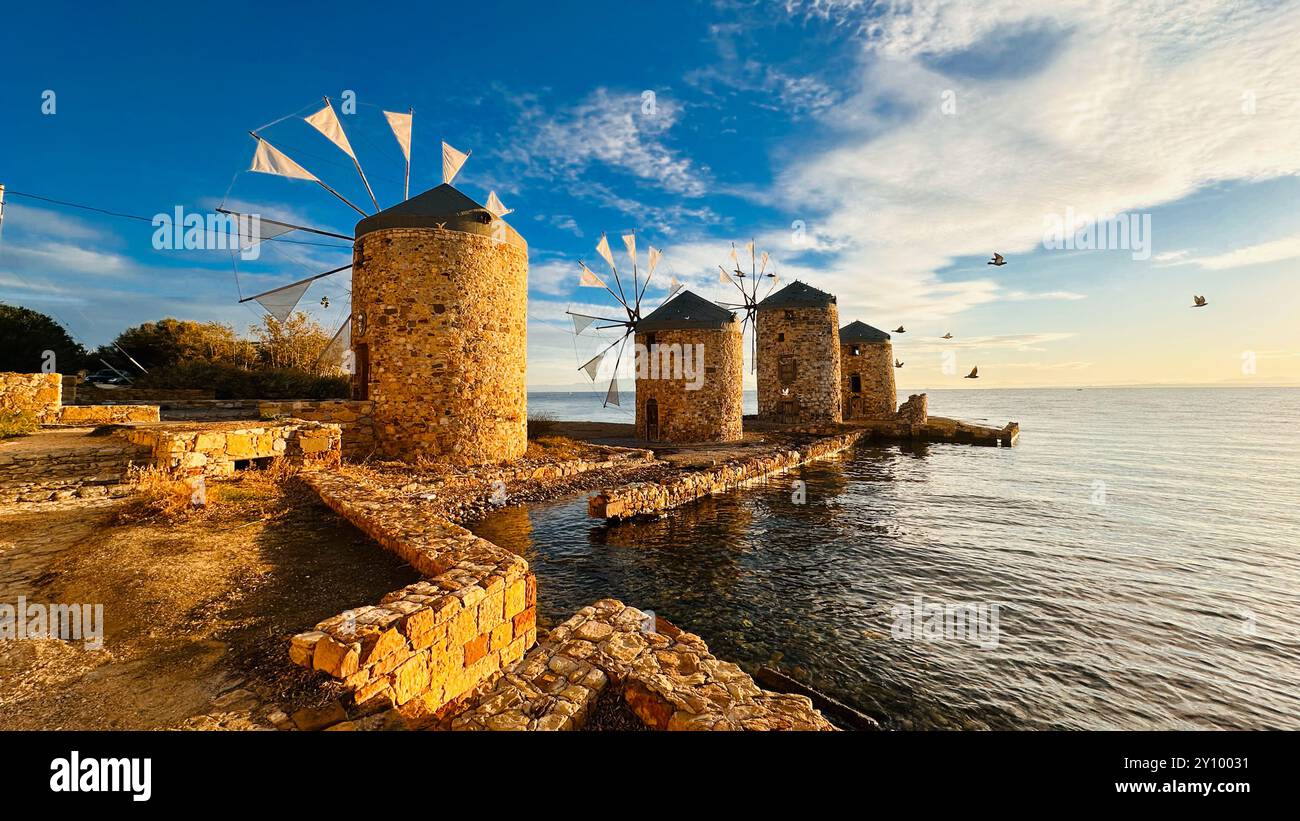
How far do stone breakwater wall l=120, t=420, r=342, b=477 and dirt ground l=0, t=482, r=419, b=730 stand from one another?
Result: 0.58m

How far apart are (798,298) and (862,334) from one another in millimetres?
7657

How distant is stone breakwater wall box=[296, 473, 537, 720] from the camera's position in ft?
9.60

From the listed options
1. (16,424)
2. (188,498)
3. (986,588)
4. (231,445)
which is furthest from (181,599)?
(16,424)

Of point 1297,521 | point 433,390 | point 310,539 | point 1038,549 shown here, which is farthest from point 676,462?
point 1297,521

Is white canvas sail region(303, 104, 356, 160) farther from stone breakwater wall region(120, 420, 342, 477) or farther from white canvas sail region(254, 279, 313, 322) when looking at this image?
stone breakwater wall region(120, 420, 342, 477)

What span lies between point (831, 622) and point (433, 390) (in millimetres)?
9538

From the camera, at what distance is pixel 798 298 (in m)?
25.8

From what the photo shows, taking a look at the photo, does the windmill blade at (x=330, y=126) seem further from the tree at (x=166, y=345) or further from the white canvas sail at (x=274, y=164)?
the tree at (x=166, y=345)

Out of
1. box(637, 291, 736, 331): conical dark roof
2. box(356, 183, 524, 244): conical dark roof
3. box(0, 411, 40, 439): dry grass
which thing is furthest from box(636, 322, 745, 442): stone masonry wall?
box(0, 411, 40, 439): dry grass

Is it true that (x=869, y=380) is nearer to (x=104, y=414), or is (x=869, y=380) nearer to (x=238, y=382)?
(x=238, y=382)
